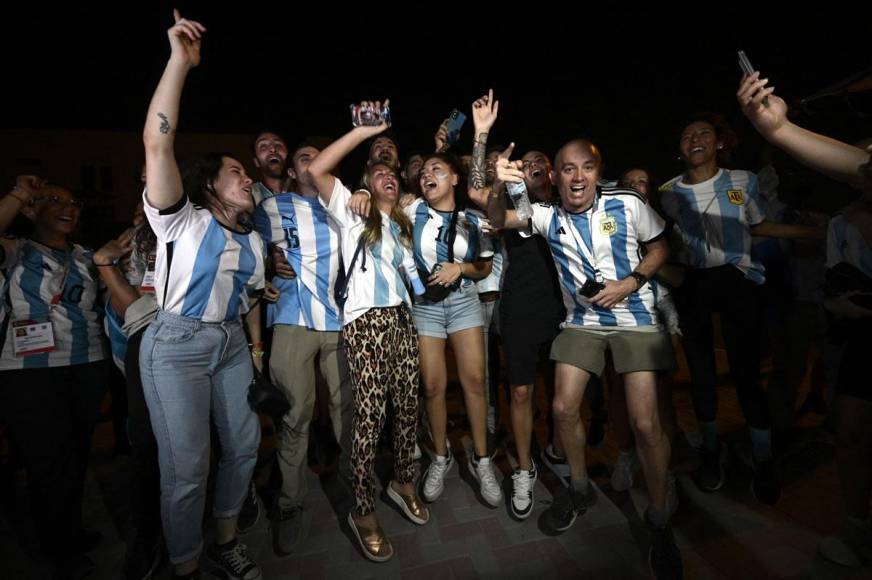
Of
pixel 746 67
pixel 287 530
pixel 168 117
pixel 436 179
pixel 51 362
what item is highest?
pixel 746 67

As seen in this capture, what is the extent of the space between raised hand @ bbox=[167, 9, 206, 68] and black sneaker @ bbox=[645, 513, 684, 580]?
3389 mm

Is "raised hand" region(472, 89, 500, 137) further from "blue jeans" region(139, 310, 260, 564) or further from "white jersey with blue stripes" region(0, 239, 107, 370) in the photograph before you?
"white jersey with blue stripes" region(0, 239, 107, 370)

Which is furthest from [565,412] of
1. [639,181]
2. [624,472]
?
[639,181]

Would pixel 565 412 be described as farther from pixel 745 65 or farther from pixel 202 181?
pixel 202 181

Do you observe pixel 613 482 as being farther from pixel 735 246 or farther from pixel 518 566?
pixel 735 246

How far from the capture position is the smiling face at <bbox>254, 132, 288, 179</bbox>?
3.31 m

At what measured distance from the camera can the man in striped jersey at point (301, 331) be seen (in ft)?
8.88

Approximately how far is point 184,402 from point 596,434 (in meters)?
3.46

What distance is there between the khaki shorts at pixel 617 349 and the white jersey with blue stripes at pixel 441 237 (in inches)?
33.6

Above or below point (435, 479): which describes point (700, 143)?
above

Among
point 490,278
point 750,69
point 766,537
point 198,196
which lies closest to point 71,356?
point 198,196

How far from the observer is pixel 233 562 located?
2332 millimetres

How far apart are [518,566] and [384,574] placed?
0.77 m

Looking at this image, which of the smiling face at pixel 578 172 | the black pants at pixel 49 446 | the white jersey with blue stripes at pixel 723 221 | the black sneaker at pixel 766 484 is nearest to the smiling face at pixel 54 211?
the black pants at pixel 49 446
